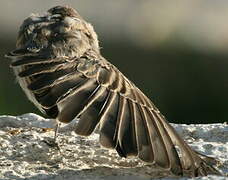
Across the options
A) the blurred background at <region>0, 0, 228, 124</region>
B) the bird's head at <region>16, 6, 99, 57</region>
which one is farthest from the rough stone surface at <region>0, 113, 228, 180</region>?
the blurred background at <region>0, 0, 228, 124</region>

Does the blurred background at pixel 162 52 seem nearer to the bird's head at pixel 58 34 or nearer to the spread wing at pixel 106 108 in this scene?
the bird's head at pixel 58 34

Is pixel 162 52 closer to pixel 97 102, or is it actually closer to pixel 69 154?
pixel 69 154

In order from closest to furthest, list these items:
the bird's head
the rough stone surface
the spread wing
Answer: the spread wing
the rough stone surface
the bird's head

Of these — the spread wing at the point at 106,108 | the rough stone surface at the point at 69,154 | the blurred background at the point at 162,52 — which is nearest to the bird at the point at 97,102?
the spread wing at the point at 106,108

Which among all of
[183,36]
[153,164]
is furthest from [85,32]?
[183,36]

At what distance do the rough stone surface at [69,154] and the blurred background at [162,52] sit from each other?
433cm

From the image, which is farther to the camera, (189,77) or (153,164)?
(189,77)

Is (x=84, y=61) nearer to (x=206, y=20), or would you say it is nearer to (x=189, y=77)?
(x=189, y=77)

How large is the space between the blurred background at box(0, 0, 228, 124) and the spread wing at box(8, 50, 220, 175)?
203 inches

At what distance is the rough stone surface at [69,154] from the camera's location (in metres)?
6.55

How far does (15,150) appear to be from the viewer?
7020 mm

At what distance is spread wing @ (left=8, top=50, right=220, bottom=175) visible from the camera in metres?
6.24

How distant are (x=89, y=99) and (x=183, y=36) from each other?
36.9 ft

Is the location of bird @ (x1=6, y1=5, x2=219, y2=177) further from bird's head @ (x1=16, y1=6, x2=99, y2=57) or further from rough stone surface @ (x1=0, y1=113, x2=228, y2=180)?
rough stone surface @ (x1=0, y1=113, x2=228, y2=180)
